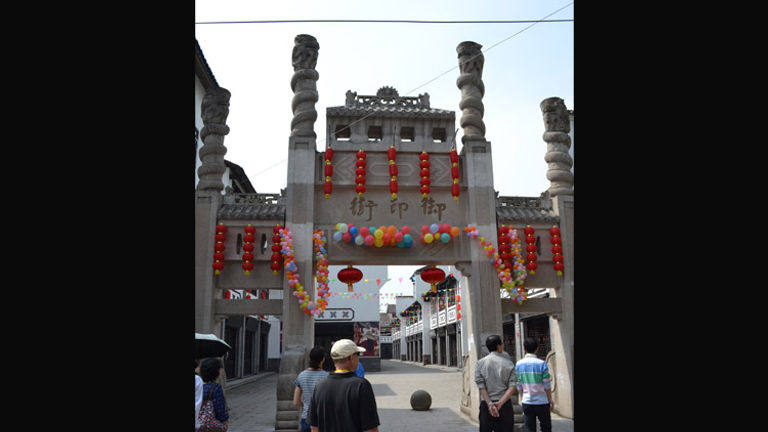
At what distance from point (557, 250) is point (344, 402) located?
7582mm

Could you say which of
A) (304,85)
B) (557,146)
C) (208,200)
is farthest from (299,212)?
(557,146)

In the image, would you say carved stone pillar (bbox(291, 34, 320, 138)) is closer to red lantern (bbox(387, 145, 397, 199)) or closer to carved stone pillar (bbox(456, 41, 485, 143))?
red lantern (bbox(387, 145, 397, 199))

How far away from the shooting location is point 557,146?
10.7 metres

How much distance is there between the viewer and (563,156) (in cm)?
1070

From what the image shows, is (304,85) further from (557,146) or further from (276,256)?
(557,146)

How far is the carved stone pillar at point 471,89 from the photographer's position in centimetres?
1044

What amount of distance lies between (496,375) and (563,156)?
6372mm

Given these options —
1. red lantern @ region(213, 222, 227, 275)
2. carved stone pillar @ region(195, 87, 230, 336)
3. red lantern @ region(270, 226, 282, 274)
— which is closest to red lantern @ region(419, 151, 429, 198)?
red lantern @ region(270, 226, 282, 274)

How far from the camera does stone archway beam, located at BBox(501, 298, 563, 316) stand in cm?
992

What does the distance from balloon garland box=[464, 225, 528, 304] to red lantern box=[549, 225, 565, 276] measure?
74cm

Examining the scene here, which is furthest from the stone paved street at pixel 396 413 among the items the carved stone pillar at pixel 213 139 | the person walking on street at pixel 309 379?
the carved stone pillar at pixel 213 139

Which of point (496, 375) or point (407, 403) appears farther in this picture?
point (407, 403)

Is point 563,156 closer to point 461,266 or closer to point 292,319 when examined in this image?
point 461,266
